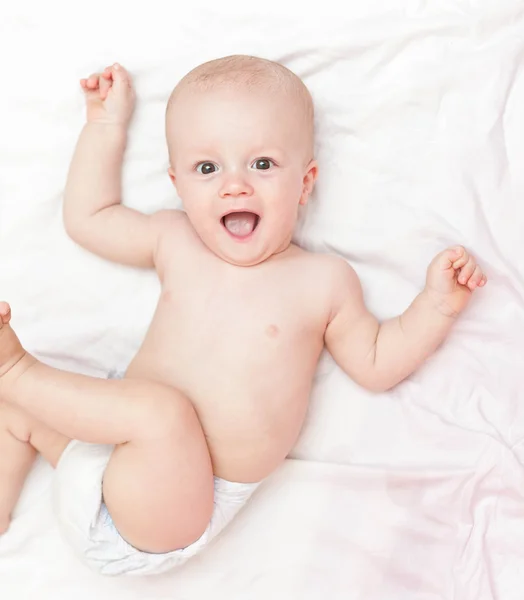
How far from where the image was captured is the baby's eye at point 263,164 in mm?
1522

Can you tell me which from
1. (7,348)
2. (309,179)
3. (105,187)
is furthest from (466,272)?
(7,348)

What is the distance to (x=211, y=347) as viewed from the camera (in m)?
1.55

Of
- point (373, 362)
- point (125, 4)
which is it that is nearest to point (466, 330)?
point (373, 362)

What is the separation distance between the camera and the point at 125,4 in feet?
5.57

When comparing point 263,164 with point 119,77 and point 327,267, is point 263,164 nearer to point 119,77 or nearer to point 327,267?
point 327,267

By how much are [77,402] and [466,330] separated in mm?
712

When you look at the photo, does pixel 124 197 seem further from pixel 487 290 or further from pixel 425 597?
pixel 425 597

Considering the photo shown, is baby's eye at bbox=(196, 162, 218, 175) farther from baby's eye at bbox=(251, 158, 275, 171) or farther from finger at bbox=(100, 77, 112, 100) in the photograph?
finger at bbox=(100, 77, 112, 100)

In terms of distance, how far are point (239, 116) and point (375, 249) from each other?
1.19 ft

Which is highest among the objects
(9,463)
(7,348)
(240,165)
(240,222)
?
(240,165)

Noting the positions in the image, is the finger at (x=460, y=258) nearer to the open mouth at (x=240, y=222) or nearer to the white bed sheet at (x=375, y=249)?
the white bed sheet at (x=375, y=249)

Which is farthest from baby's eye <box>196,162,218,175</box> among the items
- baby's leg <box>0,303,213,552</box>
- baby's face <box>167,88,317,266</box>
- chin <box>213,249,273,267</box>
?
baby's leg <box>0,303,213,552</box>

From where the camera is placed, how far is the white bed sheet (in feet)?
5.25

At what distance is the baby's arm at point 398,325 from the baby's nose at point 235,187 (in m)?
0.25
